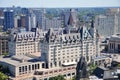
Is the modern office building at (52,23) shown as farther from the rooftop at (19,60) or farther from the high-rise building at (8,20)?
the rooftop at (19,60)

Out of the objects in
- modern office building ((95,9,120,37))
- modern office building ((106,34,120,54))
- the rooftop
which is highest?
modern office building ((95,9,120,37))

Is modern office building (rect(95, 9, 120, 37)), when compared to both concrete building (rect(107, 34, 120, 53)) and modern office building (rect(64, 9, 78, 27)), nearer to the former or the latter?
modern office building (rect(64, 9, 78, 27))

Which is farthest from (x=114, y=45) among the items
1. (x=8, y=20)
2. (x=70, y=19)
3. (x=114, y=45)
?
(x=8, y=20)

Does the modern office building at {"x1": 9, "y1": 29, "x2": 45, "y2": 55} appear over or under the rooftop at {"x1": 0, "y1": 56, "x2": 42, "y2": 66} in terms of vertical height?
over

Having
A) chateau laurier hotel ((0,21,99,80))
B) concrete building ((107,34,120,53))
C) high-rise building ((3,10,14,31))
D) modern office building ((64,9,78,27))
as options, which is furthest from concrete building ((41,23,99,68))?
high-rise building ((3,10,14,31))

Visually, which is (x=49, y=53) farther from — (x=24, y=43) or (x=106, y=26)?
(x=106, y=26)

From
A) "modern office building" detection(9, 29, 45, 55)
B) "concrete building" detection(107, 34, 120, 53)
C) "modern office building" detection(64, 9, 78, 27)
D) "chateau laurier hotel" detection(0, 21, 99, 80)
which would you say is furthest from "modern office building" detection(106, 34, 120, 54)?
"modern office building" detection(64, 9, 78, 27)

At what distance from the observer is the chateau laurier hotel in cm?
1361

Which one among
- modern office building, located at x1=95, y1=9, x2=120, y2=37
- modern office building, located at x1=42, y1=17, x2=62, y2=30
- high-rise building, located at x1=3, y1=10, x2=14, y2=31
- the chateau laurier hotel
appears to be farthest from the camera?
high-rise building, located at x1=3, y1=10, x2=14, y2=31

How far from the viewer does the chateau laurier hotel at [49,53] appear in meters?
13.6

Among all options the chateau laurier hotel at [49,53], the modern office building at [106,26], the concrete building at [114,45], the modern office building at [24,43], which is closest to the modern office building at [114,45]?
the concrete building at [114,45]

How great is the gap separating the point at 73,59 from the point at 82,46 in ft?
2.74

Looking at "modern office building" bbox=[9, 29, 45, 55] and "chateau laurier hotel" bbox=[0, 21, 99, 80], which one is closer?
"chateau laurier hotel" bbox=[0, 21, 99, 80]

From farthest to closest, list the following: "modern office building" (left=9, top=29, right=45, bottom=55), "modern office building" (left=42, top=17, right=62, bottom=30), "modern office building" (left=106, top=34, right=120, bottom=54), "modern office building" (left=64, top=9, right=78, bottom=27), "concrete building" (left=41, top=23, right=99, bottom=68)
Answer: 1. "modern office building" (left=42, top=17, right=62, bottom=30)
2. "modern office building" (left=64, top=9, right=78, bottom=27)
3. "modern office building" (left=106, top=34, right=120, bottom=54)
4. "modern office building" (left=9, top=29, right=45, bottom=55)
5. "concrete building" (left=41, top=23, right=99, bottom=68)
